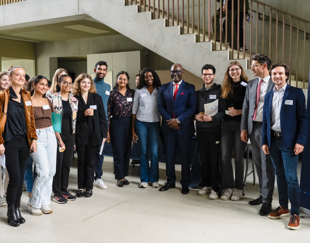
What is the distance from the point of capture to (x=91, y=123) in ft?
12.6

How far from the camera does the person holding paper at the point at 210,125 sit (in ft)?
12.5

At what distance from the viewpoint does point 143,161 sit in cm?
436

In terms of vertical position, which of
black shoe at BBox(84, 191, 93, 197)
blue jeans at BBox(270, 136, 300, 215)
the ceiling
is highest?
the ceiling

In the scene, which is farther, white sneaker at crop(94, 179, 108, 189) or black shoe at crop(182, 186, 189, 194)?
white sneaker at crop(94, 179, 108, 189)

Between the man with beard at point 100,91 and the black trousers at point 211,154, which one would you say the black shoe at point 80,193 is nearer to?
the man with beard at point 100,91

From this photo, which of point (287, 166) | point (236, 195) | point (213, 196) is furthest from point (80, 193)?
point (287, 166)

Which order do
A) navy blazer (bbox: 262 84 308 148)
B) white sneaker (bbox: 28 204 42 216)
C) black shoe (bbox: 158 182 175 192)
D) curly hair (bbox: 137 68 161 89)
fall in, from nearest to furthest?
navy blazer (bbox: 262 84 308 148) < white sneaker (bbox: 28 204 42 216) < black shoe (bbox: 158 182 175 192) < curly hair (bbox: 137 68 161 89)

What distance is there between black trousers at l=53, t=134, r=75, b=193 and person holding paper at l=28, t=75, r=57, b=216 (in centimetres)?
26

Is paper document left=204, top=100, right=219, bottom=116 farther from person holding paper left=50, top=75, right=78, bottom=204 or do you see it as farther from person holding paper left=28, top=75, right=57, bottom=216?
person holding paper left=28, top=75, right=57, bottom=216

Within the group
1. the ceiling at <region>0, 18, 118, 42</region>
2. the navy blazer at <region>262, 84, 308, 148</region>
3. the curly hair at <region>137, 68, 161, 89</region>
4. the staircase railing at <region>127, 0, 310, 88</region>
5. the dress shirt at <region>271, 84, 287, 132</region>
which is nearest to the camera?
the navy blazer at <region>262, 84, 308, 148</region>

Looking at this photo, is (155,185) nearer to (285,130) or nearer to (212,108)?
(212,108)

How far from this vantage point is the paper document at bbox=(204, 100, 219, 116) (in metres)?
3.80

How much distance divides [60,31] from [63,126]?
719cm

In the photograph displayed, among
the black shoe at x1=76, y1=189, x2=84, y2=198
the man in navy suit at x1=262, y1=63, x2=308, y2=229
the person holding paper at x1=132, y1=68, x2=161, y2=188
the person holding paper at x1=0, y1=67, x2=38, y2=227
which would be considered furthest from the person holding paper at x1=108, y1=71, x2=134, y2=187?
the man in navy suit at x1=262, y1=63, x2=308, y2=229
